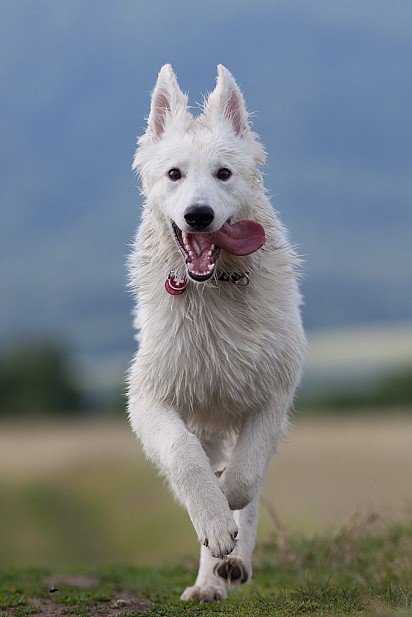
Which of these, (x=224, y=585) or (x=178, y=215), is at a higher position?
(x=178, y=215)

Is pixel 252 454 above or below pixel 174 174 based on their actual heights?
below

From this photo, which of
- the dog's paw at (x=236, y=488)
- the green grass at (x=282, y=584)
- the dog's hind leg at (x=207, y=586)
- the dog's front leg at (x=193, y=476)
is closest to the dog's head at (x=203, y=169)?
the dog's front leg at (x=193, y=476)

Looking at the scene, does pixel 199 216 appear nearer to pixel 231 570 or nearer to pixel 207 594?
pixel 231 570

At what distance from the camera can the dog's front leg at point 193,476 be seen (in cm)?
648

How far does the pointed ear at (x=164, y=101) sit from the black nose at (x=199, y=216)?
1.15m

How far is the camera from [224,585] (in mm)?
7711

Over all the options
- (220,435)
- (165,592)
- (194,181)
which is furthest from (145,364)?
(165,592)

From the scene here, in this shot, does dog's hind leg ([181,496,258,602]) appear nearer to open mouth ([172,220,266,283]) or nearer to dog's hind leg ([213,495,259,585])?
dog's hind leg ([213,495,259,585])

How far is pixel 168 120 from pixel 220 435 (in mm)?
2559

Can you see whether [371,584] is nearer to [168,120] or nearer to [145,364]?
[145,364]

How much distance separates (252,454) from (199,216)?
1792 millimetres

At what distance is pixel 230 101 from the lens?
744 centimetres

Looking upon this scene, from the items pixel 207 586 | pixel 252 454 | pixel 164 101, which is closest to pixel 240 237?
pixel 164 101

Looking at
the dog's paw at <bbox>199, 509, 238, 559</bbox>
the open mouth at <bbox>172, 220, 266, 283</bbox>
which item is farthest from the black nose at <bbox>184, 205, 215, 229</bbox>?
the dog's paw at <bbox>199, 509, 238, 559</bbox>
